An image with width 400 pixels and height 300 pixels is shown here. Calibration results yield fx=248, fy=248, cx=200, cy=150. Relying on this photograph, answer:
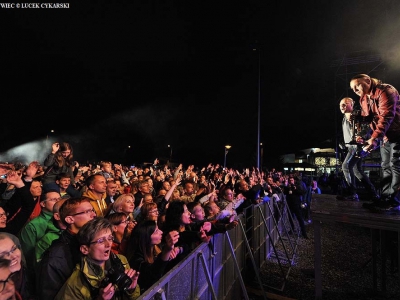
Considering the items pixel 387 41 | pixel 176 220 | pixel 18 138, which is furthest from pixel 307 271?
pixel 18 138

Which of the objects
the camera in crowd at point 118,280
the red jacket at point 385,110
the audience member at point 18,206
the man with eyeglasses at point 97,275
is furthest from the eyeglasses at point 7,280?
the red jacket at point 385,110

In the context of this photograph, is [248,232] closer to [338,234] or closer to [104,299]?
[104,299]

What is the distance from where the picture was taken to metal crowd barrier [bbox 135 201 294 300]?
2310mm

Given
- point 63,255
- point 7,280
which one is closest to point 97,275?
point 63,255

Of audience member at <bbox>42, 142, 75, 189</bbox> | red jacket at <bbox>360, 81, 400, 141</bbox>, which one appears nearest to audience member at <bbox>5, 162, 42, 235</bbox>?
audience member at <bbox>42, 142, 75, 189</bbox>

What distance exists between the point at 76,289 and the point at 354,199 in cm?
567

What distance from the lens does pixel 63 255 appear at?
2230 millimetres

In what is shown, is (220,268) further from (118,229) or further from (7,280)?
(7,280)

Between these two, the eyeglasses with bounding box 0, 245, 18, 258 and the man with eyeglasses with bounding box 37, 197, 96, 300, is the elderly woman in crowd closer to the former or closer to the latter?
the eyeglasses with bounding box 0, 245, 18, 258

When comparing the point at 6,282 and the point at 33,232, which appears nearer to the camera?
the point at 6,282

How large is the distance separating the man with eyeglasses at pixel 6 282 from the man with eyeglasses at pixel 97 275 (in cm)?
32

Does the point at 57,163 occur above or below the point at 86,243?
above

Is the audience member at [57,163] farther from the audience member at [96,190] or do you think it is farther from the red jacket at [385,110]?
the red jacket at [385,110]

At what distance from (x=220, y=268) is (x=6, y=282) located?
2810 mm
